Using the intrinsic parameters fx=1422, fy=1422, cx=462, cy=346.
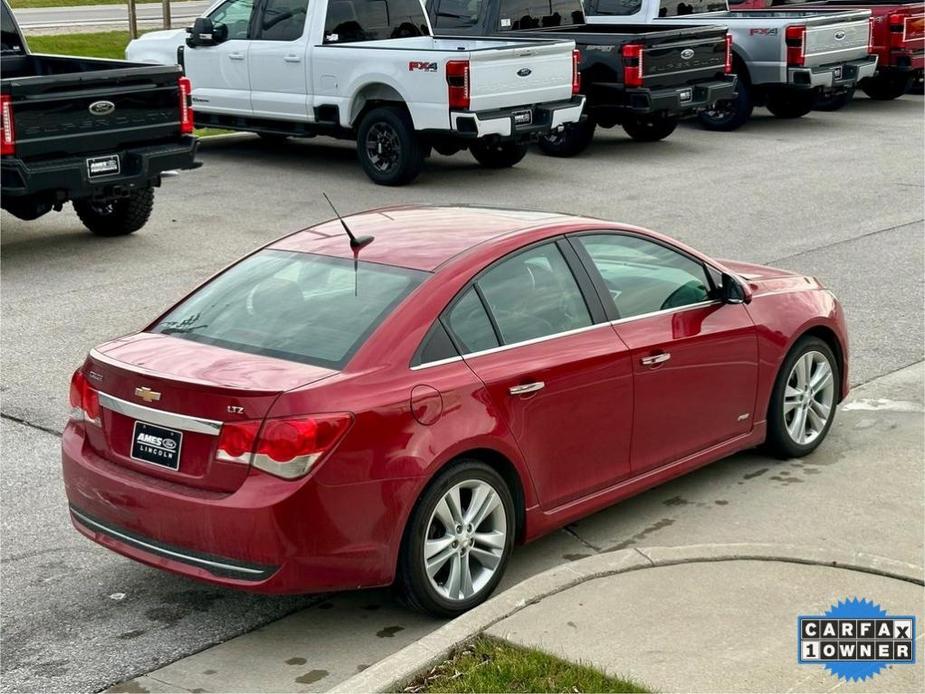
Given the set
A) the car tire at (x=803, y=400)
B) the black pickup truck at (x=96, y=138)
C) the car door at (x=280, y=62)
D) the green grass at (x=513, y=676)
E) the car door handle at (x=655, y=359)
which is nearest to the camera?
the green grass at (x=513, y=676)

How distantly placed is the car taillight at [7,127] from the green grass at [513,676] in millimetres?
7806

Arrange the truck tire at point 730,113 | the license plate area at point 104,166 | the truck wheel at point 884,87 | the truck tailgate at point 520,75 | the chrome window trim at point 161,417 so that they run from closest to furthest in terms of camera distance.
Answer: the chrome window trim at point 161,417 → the license plate area at point 104,166 → the truck tailgate at point 520,75 → the truck tire at point 730,113 → the truck wheel at point 884,87

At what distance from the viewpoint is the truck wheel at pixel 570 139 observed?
58.8ft

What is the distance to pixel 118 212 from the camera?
1324 centimetres

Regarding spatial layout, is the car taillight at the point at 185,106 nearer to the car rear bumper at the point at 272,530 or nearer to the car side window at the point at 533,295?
the car side window at the point at 533,295

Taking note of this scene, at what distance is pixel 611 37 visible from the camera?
17391 mm

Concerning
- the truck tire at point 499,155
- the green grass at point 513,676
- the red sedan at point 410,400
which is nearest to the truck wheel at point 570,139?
the truck tire at point 499,155

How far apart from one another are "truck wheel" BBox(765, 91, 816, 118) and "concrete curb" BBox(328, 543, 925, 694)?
16040 mm

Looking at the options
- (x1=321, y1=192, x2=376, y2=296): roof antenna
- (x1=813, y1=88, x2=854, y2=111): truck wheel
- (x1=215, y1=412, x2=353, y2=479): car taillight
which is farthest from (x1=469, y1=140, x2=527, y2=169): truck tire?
(x1=215, y1=412, x2=353, y2=479): car taillight

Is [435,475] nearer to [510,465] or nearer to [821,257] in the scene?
[510,465]

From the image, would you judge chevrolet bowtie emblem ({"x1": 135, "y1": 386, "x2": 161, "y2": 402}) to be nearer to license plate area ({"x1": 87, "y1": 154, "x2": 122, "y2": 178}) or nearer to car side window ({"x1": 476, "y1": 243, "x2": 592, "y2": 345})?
car side window ({"x1": 476, "y1": 243, "x2": 592, "y2": 345})

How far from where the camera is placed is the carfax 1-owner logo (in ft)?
16.1

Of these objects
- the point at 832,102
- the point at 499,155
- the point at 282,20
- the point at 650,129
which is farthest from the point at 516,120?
the point at 832,102

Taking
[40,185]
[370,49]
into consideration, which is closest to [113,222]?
[40,185]
